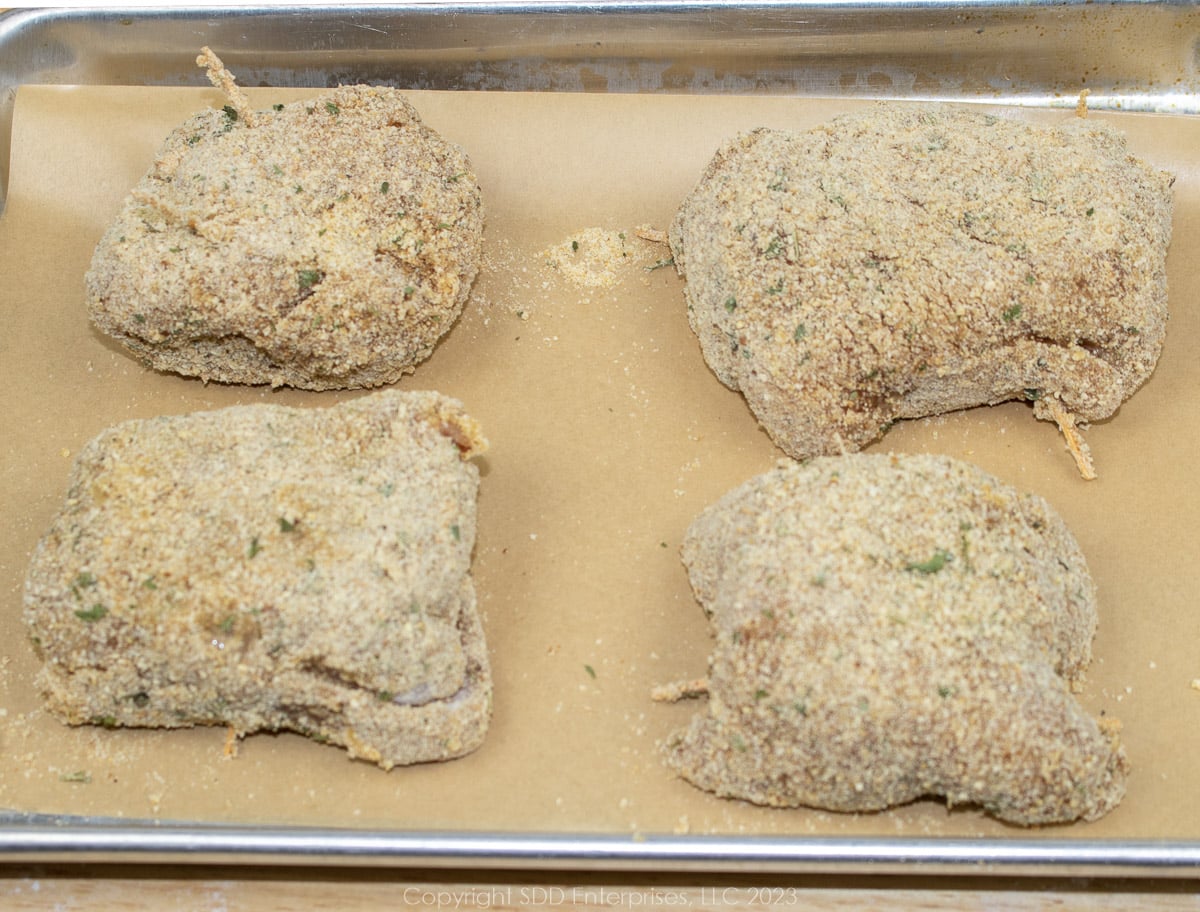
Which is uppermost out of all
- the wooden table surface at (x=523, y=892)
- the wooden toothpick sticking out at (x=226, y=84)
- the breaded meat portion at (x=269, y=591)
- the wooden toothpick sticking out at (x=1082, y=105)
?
the wooden toothpick sticking out at (x=226, y=84)

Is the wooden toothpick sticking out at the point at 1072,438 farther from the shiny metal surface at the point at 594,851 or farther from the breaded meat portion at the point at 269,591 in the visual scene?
the breaded meat portion at the point at 269,591

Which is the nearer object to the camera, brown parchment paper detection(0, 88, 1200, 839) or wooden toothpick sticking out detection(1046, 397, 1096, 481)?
brown parchment paper detection(0, 88, 1200, 839)

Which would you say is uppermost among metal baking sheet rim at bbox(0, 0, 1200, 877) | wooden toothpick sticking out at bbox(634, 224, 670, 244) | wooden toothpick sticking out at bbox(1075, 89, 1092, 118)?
wooden toothpick sticking out at bbox(1075, 89, 1092, 118)

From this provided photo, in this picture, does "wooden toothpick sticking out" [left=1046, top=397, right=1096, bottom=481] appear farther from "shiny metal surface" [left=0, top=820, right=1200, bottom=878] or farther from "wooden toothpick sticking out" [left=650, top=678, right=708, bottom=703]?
"wooden toothpick sticking out" [left=650, top=678, right=708, bottom=703]

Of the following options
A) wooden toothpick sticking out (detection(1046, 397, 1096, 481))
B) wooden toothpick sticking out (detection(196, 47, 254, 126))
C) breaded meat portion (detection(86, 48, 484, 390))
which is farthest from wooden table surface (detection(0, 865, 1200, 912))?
wooden toothpick sticking out (detection(196, 47, 254, 126))

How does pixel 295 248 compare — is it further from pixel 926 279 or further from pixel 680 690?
pixel 926 279

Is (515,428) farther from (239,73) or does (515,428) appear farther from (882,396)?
(239,73)

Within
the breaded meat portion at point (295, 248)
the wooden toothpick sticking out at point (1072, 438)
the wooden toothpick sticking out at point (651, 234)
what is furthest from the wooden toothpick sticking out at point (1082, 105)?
the breaded meat portion at point (295, 248)

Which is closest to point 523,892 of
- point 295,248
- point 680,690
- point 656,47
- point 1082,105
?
point 680,690
